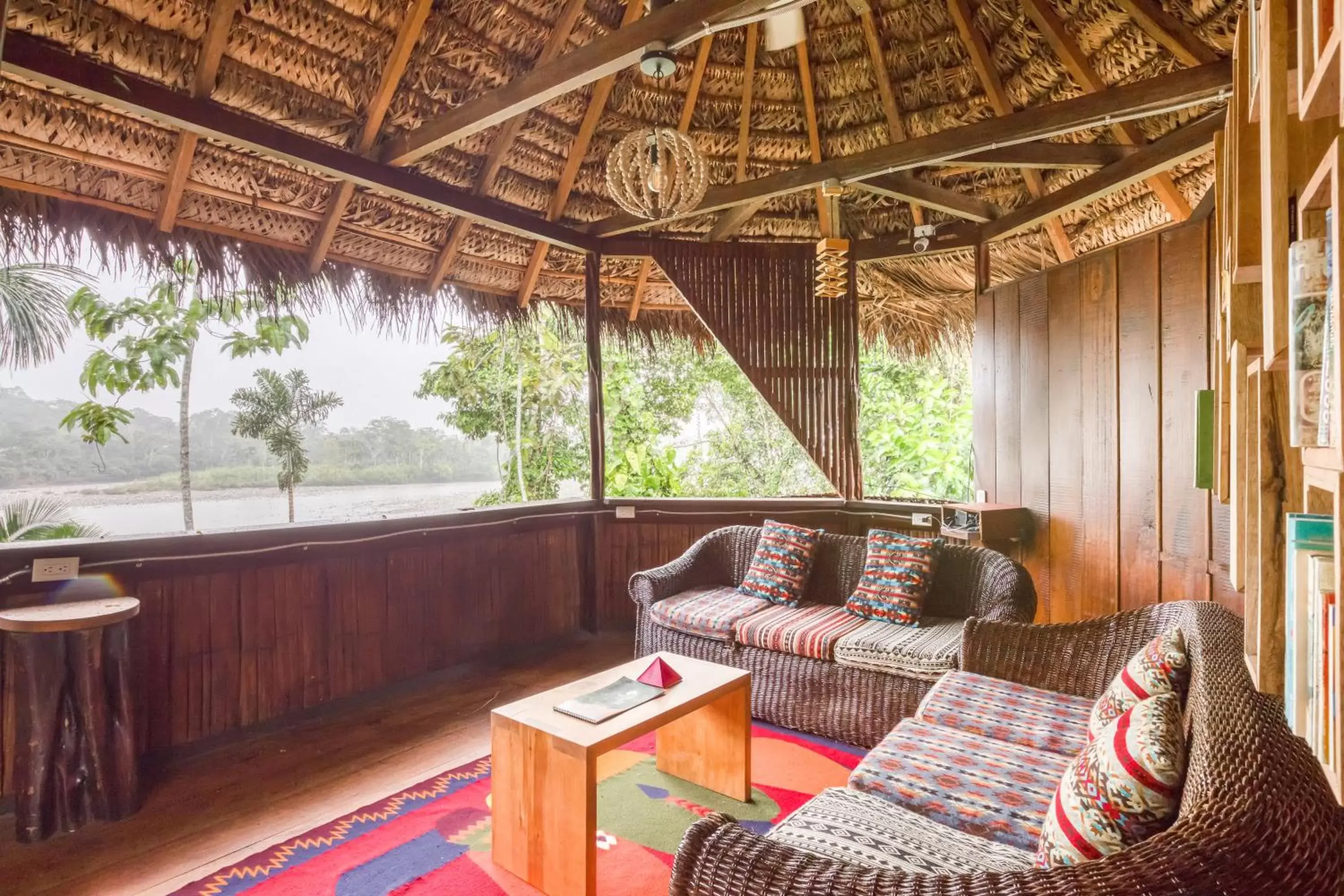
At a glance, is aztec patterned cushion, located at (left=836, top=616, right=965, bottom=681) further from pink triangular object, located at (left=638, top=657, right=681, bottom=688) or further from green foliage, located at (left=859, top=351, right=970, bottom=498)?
green foliage, located at (left=859, top=351, right=970, bottom=498)

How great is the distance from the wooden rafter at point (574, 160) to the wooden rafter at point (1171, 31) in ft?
7.70

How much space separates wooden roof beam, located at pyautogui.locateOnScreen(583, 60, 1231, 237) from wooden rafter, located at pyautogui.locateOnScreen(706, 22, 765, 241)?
203 millimetres

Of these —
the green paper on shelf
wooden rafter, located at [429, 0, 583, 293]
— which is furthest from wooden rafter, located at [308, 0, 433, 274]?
the green paper on shelf

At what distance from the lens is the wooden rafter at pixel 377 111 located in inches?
130

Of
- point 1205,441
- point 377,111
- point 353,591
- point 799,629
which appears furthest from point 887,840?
point 377,111

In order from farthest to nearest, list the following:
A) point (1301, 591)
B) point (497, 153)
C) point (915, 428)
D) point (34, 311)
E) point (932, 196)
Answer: point (915, 428) → point (932, 196) → point (497, 153) → point (34, 311) → point (1301, 591)

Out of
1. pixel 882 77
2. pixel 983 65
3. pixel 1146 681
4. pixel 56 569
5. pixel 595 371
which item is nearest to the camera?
pixel 1146 681

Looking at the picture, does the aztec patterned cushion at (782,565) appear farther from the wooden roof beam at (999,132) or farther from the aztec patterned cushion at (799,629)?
the wooden roof beam at (999,132)

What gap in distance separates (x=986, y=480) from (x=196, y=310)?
4.59m

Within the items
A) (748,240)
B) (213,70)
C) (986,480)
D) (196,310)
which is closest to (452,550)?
(196,310)

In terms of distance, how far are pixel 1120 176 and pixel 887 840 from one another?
3.58 m

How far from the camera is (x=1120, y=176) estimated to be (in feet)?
12.2

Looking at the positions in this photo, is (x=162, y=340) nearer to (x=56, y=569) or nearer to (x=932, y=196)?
(x=56, y=569)

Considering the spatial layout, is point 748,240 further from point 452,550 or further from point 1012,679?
point 1012,679
